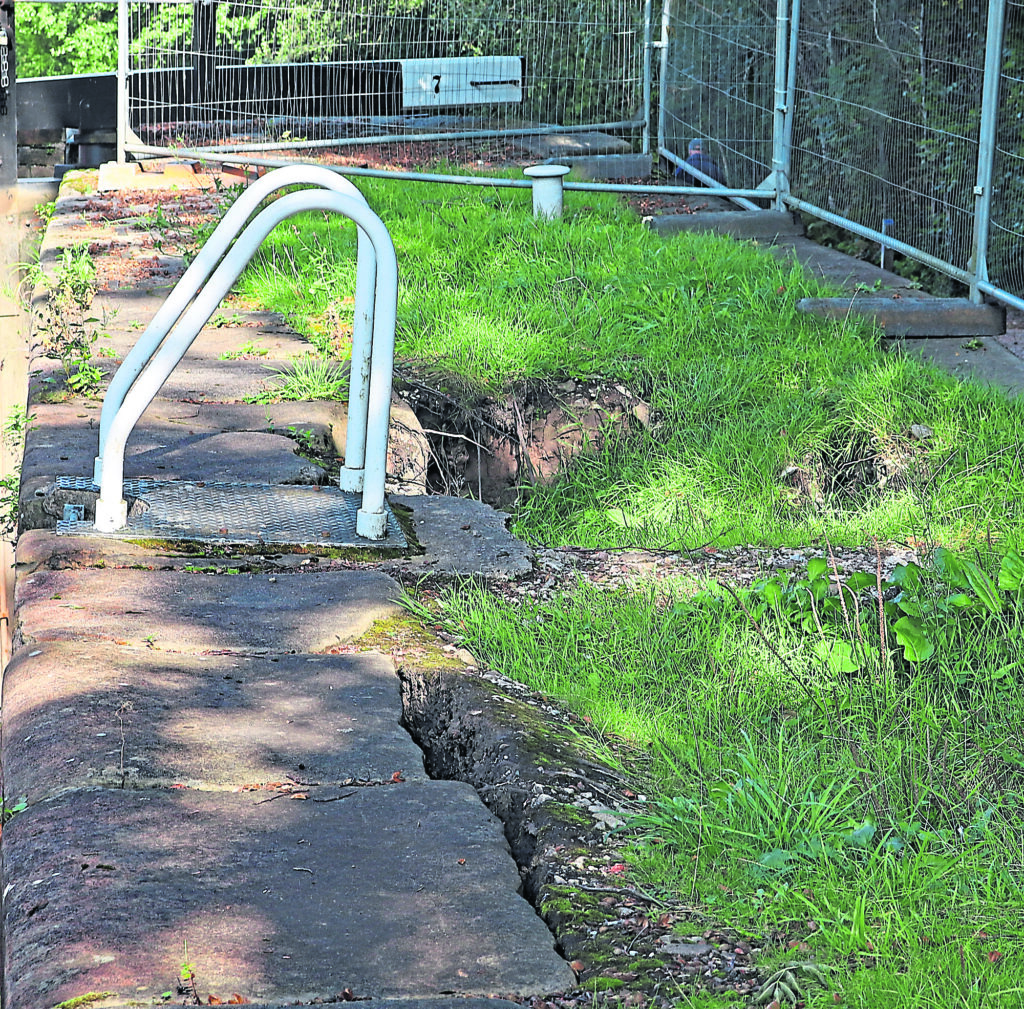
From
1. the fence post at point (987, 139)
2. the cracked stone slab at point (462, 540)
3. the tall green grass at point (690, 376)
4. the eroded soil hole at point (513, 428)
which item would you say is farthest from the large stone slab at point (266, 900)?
the fence post at point (987, 139)

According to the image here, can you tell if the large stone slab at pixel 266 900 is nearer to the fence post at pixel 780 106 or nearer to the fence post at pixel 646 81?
the fence post at pixel 780 106

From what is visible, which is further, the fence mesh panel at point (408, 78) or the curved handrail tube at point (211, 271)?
the fence mesh panel at point (408, 78)

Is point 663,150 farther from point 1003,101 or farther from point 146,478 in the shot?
point 146,478

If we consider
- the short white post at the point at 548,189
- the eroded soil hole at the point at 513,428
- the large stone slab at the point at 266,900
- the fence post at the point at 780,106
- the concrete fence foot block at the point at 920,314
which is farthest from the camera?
the fence post at the point at 780,106

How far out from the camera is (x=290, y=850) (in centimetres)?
201

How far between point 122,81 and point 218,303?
6726 millimetres

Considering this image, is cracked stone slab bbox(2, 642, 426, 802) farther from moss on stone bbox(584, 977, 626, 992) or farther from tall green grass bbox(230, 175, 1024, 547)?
tall green grass bbox(230, 175, 1024, 547)

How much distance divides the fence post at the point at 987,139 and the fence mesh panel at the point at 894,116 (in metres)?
0.17

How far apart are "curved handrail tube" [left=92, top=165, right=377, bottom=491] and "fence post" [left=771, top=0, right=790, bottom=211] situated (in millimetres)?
5308

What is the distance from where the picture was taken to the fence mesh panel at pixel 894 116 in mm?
6422

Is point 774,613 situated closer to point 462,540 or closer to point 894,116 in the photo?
point 462,540

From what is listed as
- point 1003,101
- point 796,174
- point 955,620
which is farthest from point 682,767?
point 796,174

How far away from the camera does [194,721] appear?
7.78 ft

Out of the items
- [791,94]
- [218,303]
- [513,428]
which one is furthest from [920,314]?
[218,303]
